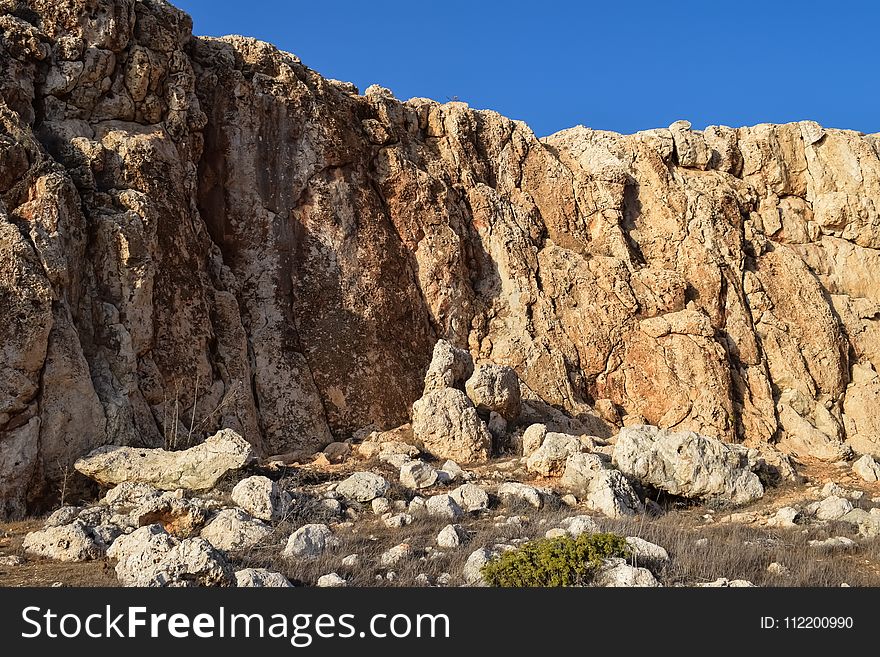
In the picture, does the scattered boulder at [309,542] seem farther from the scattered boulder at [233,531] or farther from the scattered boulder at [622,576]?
the scattered boulder at [622,576]

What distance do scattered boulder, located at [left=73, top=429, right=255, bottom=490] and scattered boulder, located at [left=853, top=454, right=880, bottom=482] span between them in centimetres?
1053

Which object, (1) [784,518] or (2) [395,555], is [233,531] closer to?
(2) [395,555]

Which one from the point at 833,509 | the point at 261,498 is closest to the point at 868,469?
the point at 833,509

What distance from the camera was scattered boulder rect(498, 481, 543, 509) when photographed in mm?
11164

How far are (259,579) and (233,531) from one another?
191 centimetres

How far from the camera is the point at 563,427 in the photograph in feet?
56.0

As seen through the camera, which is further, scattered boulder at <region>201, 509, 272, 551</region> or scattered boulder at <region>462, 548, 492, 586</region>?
scattered boulder at <region>201, 509, 272, 551</region>

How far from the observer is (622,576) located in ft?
23.8

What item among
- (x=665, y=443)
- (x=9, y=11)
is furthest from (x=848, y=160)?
(x=9, y=11)

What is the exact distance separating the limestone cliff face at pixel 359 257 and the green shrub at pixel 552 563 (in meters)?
6.76

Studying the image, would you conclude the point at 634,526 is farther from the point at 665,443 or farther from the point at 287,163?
the point at 287,163

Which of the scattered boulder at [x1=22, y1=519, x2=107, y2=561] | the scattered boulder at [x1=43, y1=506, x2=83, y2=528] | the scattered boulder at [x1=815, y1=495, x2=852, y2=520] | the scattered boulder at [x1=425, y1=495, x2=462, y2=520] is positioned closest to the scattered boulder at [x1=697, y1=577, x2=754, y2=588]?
the scattered boulder at [x1=425, y1=495, x2=462, y2=520]

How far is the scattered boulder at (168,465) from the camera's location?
1088 centimetres

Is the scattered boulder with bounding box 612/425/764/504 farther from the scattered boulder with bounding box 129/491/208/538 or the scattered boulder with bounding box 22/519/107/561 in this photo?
the scattered boulder with bounding box 22/519/107/561
